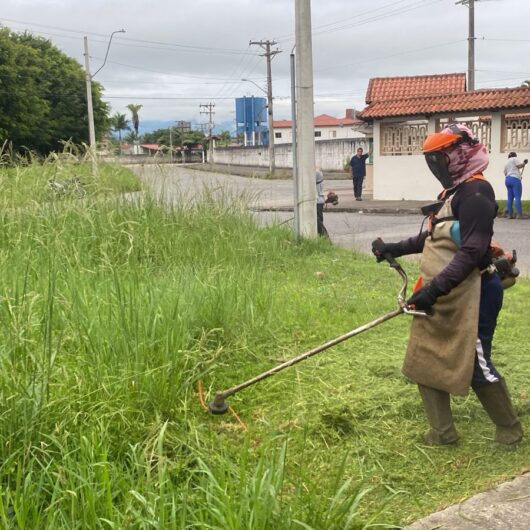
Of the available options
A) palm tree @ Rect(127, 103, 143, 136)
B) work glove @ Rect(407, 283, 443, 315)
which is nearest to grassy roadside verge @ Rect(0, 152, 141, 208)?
work glove @ Rect(407, 283, 443, 315)

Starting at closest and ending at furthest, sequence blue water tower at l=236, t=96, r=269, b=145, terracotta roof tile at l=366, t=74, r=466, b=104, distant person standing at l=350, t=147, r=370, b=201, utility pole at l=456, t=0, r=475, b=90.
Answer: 1. distant person standing at l=350, t=147, r=370, b=201
2. terracotta roof tile at l=366, t=74, r=466, b=104
3. utility pole at l=456, t=0, r=475, b=90
4. blue water tower at l=236, t=96, r=269, b=145

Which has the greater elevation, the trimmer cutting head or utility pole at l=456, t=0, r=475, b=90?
utility pole at l=456, t=0, r=475, b=90

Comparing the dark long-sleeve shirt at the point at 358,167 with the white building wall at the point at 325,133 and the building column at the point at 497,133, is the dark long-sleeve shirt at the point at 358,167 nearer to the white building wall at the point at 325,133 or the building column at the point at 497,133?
the building column at the point at 497,133

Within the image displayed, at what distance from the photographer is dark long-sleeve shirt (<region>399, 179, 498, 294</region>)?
3129 mm

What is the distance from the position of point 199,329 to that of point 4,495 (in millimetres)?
1940

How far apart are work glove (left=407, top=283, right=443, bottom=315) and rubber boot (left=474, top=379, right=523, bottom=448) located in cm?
54

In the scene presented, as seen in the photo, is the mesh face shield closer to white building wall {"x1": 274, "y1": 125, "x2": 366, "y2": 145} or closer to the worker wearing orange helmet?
the worker wearing orange helmet

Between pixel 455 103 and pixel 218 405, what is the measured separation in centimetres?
1856

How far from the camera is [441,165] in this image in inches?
130

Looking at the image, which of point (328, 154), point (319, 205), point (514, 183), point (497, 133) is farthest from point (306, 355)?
point (328, 154)

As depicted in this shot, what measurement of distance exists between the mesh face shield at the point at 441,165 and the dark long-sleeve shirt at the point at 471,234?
137mm

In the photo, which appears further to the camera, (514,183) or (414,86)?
(414,86)

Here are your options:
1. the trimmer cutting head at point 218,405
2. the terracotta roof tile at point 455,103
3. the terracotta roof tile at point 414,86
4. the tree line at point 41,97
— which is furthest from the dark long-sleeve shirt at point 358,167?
the trimmer cutting head at point 218,405

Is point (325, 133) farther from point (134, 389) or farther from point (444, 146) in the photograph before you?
point (134, 389)
